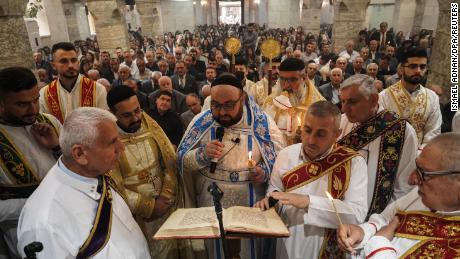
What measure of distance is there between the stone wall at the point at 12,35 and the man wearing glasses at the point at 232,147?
4.72 meters

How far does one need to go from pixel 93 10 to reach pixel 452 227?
38.9ft

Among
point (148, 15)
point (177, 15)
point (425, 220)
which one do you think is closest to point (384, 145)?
point (425, 220)

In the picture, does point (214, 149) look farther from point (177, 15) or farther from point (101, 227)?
point (177, 15)

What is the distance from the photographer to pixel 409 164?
299cm

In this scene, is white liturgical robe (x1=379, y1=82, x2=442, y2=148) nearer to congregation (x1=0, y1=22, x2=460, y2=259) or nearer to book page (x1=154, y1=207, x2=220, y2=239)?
congregation (x1=0, y1=22, x2=460, y2=259)

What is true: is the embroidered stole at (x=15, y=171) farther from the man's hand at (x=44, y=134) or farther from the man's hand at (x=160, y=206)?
the man's hand at (x=160, y=206)

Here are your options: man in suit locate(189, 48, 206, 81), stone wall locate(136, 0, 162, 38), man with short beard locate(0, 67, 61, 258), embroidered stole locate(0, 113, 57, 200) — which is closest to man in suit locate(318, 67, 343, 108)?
man in suit locate(189, 48, 206, 81)

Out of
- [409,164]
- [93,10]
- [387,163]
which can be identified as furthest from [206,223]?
[93,10]

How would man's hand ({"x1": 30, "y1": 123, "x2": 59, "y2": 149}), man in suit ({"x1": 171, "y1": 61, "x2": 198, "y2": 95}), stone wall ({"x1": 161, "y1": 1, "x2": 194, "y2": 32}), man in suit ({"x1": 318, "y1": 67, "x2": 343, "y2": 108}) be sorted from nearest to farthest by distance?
1. man's hand ({"x1": 30, "y1": 123, "x2": 59, "y2": 149})
2. man in suit ({"x1": 318, "y1": 67, "x2": 343, "y2": 108})
3. man in suit ({"x1": 171, "y1": 61, "x2": 198, "y2": 95})
4. stone wall ({"x1": 161, "y1": 1, "x2": 194, "y2": 32})

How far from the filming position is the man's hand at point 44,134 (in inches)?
109

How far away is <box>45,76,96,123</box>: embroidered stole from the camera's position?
13.9 feet

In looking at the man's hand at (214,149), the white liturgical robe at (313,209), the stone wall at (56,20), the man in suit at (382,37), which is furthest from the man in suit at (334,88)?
the stone wall at (56,20)

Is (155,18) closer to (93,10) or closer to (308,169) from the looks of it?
(93,10)

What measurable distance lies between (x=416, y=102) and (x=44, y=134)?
418cm
